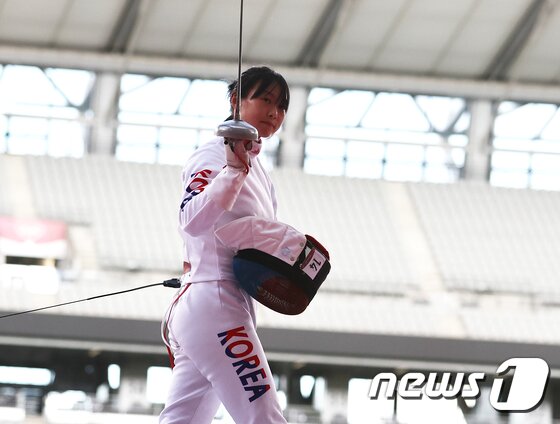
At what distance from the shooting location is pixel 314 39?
1778 cm

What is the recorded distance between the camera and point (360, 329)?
16.6m

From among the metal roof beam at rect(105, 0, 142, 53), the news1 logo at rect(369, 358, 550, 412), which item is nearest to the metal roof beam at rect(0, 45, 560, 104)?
the metal roof beam at rect(105, 0, 142, 53)

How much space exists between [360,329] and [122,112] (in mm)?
5655

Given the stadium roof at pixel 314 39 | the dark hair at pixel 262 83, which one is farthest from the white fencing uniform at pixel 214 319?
the stadium roof at pixel 314 39

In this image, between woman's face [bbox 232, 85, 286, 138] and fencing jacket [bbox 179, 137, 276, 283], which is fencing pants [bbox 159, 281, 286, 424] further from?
woman's face [bbox 232, 85, 286, 138]

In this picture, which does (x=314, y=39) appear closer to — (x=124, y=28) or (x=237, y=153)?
(x=124, y=28)

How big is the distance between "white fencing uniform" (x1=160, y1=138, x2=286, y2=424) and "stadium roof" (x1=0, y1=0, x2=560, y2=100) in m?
14.4

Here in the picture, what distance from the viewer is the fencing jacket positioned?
6.60 ft

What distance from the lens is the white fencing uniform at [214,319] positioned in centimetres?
205

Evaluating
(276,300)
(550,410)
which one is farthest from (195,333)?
(550,410)

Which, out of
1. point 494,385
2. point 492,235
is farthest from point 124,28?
point 494,385

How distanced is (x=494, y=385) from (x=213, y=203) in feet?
46.3

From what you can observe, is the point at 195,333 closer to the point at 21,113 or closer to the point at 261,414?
the point at 261,414

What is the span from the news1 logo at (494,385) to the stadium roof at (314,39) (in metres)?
4.68
